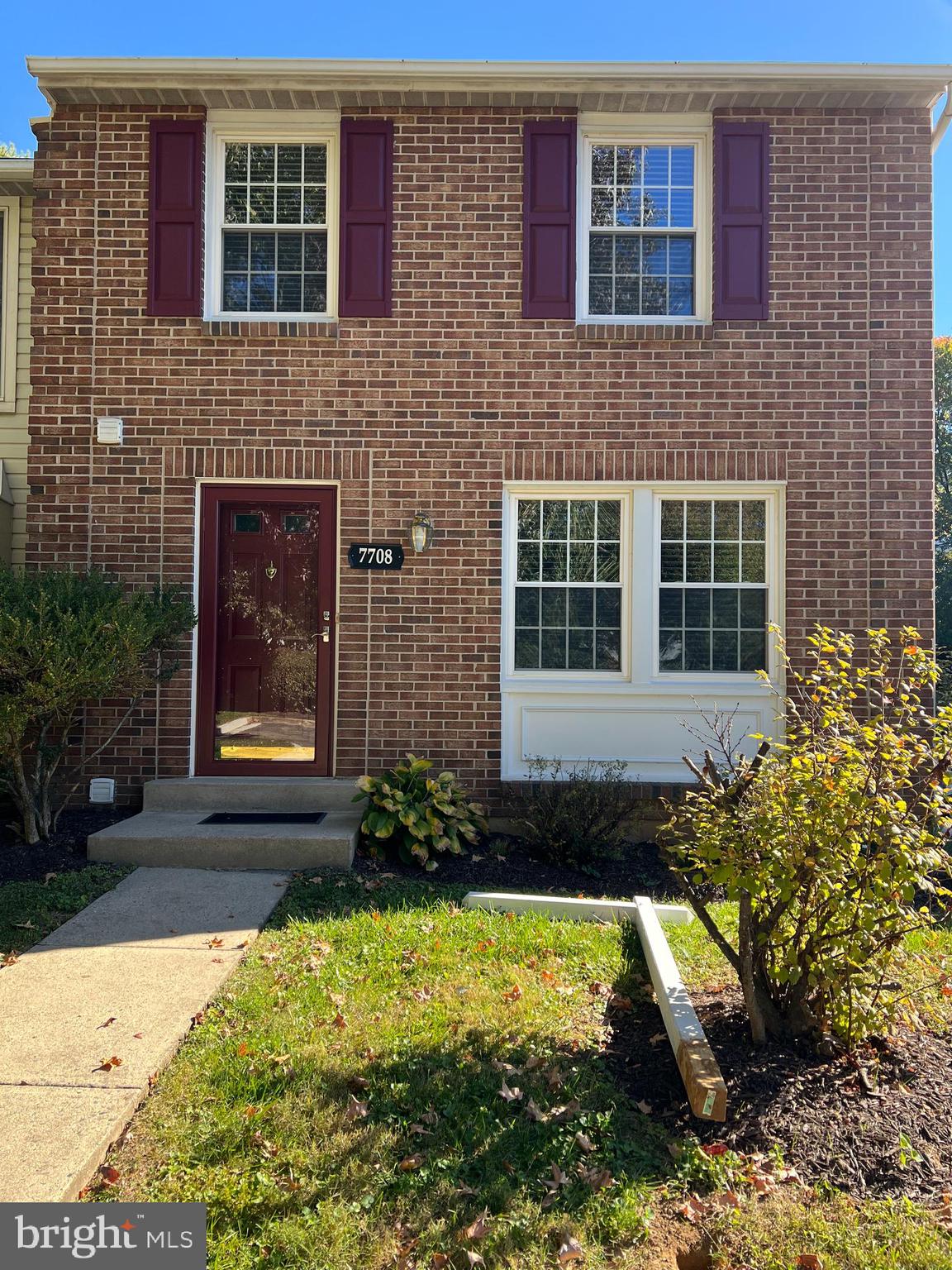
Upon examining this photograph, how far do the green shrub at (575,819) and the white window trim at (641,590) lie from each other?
2.78 feet

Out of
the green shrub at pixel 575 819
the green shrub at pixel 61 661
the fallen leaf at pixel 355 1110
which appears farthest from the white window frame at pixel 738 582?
the fallen leaf at pixel 355 1110

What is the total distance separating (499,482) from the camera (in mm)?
7227

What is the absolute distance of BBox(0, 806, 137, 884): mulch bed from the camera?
18.8 ft

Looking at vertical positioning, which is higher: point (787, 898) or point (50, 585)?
point (50, 585)

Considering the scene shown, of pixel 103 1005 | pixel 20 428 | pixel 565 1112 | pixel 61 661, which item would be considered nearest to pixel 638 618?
pixel 61 661

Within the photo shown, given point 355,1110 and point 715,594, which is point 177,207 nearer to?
point 715,594

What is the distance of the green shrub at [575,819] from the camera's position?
249 inches

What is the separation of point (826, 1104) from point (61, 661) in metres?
4.89

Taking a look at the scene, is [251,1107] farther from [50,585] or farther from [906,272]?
[906,272]

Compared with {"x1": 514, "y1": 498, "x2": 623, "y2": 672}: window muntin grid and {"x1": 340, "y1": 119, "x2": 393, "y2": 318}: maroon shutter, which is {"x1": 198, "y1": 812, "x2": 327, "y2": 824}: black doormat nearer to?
Result: {"x1": 514, "y1": 498, "x2": 623, "y2": 672}: window muntin grid

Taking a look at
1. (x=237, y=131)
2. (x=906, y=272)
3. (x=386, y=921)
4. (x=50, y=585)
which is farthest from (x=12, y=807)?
(x=906, y=272)

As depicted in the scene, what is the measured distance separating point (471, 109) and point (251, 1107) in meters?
7.18

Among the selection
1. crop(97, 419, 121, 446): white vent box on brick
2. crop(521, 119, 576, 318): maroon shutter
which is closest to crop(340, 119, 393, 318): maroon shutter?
crop(521, 119, 576, 318): maroon shutter

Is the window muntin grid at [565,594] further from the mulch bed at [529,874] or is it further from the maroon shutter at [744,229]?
the maroon shutter at [744,229]
